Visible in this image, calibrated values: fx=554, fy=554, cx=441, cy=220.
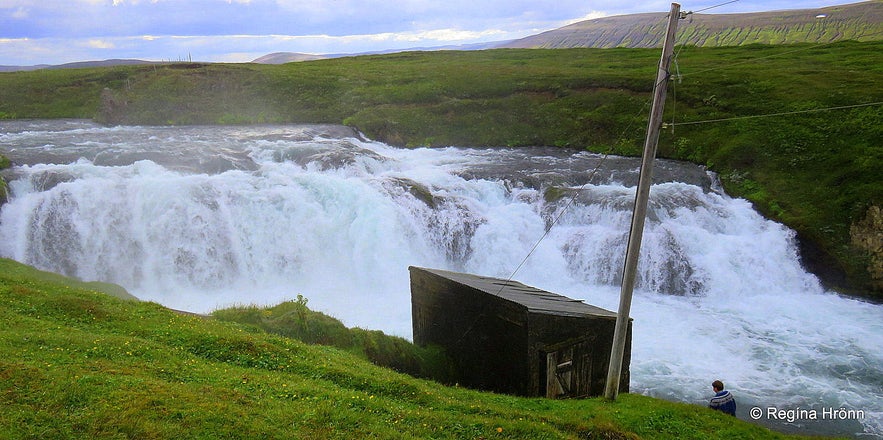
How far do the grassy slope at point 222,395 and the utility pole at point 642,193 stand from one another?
1308 millimetres

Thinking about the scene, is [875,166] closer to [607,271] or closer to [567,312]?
[607,271]

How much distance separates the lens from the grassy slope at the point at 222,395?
A: 9.19 meters

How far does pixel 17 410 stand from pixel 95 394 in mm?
1078

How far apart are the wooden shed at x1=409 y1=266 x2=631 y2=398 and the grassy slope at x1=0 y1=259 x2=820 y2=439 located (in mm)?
1099

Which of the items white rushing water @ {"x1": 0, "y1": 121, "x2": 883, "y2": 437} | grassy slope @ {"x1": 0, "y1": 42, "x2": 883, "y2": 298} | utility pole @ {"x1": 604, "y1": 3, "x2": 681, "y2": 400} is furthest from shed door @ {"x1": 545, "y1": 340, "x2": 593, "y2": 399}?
grassy slope @ {"x1": 0, "y1": 42, "x2": 883, "y2": 298}

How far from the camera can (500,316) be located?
1470 cm

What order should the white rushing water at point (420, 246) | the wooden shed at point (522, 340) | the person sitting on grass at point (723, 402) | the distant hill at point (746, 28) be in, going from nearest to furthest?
the person sitting on grass at point (723, 402)
the wooden shed at point (522, 340)
the white rushing water at point (420, 246)
the distant hill at point (746, 28)

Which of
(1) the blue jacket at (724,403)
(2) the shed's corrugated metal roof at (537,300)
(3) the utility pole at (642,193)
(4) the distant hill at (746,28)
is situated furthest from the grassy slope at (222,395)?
(4) the distant hill at (746,28)

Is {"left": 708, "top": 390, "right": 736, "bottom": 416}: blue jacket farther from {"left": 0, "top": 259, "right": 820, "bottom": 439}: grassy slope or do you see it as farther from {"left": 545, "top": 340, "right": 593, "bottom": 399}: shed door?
{"left": 545, "top": 340, "right": 593, "bottom": 399}: shed door

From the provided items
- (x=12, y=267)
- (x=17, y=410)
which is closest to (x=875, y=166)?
(x=17, y=410)

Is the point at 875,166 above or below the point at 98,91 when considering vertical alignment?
below

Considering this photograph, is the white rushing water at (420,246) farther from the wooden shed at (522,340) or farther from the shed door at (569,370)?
the shed door at (569,370)

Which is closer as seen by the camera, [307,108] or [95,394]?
[95,394]

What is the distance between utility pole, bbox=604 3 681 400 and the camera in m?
11.4
